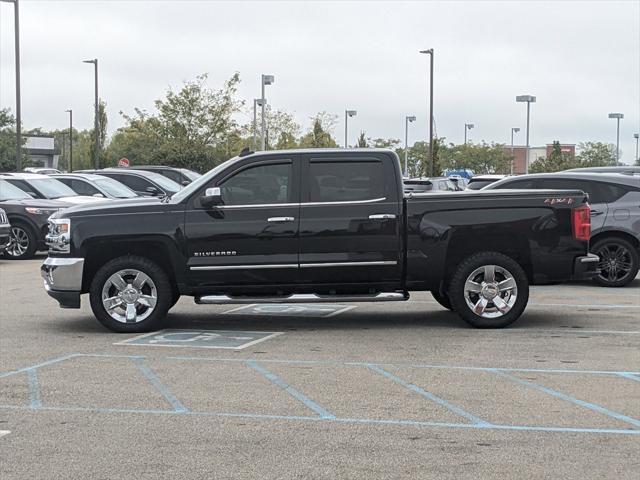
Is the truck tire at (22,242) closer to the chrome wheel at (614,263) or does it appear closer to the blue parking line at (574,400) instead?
the chrome wheel at (614,263)

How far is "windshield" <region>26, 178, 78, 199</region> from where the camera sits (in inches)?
925

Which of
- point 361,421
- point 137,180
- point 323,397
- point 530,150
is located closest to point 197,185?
point 323,397

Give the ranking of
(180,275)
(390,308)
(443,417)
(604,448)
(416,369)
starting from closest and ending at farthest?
(604,448) < (443,417) < (416,369) < (180,275) < (390,308)

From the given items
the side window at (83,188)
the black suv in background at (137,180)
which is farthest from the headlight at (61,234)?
the black suv in background at (137,180)

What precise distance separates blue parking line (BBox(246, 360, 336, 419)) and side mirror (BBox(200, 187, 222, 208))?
7.55 ft

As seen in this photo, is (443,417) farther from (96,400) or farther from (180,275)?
(180,275)

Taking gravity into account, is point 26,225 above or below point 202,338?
above

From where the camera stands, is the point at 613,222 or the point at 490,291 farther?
the point at 613,222

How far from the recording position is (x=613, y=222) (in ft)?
50.2

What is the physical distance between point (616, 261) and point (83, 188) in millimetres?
14120

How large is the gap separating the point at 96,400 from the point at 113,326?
3519 millimetres

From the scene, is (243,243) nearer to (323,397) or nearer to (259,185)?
(259,185)

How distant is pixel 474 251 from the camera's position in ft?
37.6

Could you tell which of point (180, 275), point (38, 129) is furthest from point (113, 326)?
point (38, 129)
